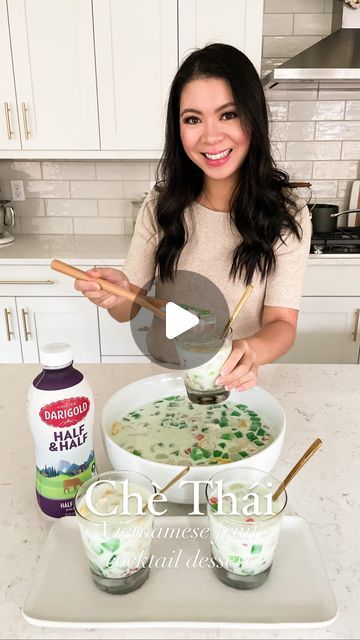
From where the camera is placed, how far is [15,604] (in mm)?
661

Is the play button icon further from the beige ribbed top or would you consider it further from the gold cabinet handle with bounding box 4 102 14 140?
the gold cabinet handle with bounding box 4 102 14 140

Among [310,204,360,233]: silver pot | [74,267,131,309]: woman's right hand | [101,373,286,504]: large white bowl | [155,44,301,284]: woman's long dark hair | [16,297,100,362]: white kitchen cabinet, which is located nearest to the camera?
[101,373,286,504]: large white bowl

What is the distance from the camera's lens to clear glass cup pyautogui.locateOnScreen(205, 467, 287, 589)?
64 centimetres

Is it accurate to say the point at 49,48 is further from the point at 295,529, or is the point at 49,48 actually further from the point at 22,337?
the point at 295,529

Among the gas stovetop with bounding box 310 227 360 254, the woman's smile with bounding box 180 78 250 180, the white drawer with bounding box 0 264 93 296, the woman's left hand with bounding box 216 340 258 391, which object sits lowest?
the white drawer with bounding box 0 264 93 296

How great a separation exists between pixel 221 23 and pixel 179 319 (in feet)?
6.53

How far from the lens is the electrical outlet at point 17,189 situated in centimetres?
297

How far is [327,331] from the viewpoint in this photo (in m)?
2.56

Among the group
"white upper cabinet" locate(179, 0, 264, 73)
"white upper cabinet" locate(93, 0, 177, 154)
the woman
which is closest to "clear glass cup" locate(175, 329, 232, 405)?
the woman

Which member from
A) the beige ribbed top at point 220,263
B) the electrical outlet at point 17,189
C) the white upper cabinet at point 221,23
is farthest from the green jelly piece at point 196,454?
the electrical outlet at point 17,189

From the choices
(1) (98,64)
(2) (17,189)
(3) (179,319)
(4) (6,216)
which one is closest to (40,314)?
(4) (6,216)

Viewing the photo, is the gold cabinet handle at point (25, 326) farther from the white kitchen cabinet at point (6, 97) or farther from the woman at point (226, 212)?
the woman at point (226, 212)

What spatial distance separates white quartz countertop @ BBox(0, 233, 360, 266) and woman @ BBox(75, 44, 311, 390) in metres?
0.88

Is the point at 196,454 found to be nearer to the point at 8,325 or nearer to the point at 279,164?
the point at 8,325
